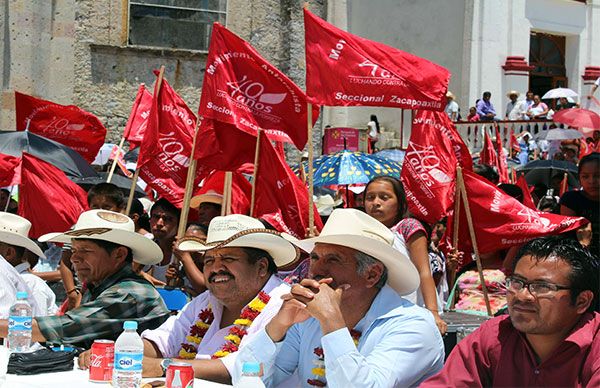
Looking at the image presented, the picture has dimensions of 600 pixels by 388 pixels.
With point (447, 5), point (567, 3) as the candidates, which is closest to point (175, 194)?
point (447, 5)

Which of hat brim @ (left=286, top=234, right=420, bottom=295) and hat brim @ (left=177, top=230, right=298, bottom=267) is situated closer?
hat brim @ (left=286, top=234, right=420, bottom=295)

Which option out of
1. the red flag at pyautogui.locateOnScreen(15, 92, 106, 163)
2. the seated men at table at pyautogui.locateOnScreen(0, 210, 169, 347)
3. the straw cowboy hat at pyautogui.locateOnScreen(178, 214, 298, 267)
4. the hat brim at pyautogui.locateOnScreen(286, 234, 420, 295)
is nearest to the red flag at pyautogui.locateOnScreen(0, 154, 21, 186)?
the red flag at pyautogui.locateOnScreen(15, 92, 106, 163)

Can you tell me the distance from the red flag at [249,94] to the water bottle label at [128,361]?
415cm

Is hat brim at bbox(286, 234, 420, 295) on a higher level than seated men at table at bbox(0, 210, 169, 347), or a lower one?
higher

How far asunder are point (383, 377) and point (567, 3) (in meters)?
24.8

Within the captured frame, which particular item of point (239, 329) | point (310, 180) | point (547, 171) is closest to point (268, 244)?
point (239, 329)

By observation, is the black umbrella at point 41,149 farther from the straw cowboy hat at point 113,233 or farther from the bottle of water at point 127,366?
the bottle of water at point 127,366

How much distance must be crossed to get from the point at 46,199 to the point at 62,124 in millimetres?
3068

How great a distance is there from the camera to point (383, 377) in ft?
14.7

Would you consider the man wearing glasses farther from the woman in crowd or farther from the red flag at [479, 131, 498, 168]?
the red flag at [479, 131, 498, 168]

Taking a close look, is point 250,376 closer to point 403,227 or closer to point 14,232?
point 403,227

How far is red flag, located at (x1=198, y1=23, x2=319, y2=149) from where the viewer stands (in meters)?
8.82

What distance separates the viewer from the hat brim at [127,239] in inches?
247

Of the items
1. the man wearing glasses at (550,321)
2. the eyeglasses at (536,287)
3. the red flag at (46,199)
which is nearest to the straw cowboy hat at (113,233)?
the man wearing glasses at (550,321)
